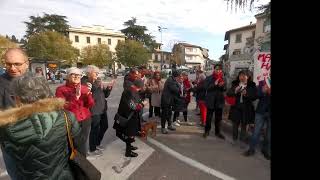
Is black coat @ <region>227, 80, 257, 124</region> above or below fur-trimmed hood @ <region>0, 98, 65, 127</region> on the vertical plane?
below

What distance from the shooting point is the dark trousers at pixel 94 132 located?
5516 mm

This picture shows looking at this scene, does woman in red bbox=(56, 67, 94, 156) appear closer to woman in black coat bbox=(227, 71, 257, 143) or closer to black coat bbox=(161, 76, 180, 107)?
woman in black coat bbox=(227, 71, 257, 143)

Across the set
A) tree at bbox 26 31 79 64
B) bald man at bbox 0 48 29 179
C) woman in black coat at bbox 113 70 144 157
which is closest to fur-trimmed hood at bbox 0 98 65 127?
bald man at bbox 0 48 29 179

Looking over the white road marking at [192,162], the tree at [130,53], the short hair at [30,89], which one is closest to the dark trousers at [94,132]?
the white road marking at [192,162]

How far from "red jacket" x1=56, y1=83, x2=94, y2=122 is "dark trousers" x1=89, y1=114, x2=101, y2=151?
0.85m

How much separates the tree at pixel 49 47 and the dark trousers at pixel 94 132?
47627 mm

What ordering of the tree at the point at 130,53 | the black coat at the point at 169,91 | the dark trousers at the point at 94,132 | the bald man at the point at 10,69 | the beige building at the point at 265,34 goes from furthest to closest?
1. the tree at the point at 130,53
2. the black coat at the point at 169,91
3. the dark trousers at the point at 94,132
4. the bald man at the point at 10,69
5. the beige building at the point at 265,34

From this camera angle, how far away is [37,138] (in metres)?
2.09

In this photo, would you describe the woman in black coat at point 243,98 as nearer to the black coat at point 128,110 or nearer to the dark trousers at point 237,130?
the dark trousers at point 237,130

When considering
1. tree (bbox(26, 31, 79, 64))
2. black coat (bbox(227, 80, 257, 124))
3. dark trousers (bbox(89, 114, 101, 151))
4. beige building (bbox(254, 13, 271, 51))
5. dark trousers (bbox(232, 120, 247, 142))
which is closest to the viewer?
beige building (bbox(254, 13, 271, 51))

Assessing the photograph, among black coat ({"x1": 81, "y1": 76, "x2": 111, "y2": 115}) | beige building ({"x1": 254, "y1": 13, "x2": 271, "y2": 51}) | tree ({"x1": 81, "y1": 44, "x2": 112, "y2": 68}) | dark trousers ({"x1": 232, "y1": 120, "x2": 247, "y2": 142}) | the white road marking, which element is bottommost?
the white road marking

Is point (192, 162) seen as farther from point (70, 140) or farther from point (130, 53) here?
point (130, 53)

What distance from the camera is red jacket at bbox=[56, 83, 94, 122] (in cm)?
444
